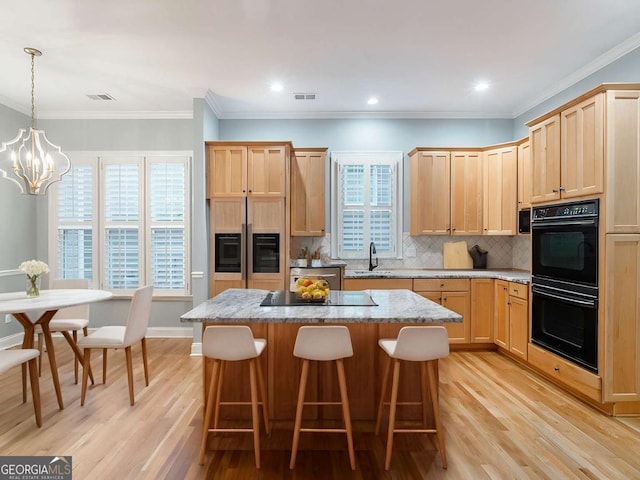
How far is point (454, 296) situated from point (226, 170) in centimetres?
316

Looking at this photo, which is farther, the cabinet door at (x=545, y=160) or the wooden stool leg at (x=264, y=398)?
the cabinet door at (x=545, y=160)

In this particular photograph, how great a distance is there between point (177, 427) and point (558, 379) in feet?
10.7

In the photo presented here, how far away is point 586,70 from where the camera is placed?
3.70 meters

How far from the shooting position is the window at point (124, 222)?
4941 mm

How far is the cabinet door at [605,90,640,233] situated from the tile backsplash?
2314mm

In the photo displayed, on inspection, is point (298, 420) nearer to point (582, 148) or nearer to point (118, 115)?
point (582, 148)

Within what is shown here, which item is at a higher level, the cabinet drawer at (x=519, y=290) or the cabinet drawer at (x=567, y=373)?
the cabinet drawer at (x=519, y=290)

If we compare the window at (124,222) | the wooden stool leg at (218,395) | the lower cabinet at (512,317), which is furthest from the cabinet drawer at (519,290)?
the window at (124,222)

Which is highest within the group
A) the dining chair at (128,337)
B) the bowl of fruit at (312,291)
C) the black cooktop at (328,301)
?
the bowl of fruit at (312,291)

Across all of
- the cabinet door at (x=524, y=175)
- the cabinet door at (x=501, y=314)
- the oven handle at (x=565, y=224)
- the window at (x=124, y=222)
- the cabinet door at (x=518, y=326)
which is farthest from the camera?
the window at (x=124, y=222)

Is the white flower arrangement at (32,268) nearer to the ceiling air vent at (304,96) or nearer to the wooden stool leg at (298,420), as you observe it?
the wooden stool leg at (298,420)

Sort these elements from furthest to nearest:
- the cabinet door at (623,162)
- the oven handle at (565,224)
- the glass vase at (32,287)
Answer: the glass vase at (32,287) < the oven handle at (565,224) < the cabinet door at (623,162)

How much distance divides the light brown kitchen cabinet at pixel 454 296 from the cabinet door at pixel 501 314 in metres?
0.30

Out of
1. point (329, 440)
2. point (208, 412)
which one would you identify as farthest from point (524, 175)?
point (208, 412)
